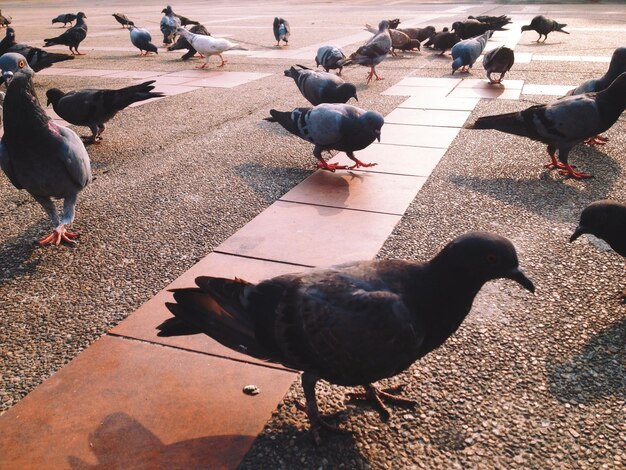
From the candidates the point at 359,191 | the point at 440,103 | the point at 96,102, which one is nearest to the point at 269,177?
the point at 359,191

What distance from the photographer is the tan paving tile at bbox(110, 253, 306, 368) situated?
2.91 metres

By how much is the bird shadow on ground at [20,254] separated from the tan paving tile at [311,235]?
4.86 ft

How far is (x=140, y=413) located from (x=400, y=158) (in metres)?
4.39

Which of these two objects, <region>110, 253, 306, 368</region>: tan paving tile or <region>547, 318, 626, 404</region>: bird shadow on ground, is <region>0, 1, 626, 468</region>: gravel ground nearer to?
<region>547, 318, 626, 404</region>: bird shadow on ground

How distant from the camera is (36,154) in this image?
13.5ft

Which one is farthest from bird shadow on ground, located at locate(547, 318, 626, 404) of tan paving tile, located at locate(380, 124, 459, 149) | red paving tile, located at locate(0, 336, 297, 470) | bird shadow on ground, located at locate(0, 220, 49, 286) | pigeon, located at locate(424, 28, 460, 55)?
pigeon, located at locate(424, 28, 460, 55)

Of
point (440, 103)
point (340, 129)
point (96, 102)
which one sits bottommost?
point (440, 103)

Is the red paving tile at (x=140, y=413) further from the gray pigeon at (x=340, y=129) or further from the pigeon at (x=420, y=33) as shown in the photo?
the pigeon at (x=420, y=33)

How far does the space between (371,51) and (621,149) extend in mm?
5668

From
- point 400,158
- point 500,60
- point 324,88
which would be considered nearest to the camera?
point 400,158

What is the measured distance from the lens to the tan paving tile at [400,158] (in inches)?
221

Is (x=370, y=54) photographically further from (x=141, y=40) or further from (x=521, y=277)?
(x=521, y=277)

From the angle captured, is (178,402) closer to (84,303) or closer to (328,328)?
(328,328)

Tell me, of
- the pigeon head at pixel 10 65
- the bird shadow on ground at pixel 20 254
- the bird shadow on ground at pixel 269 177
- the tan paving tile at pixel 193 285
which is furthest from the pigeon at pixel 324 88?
the bird shadow on ground at pixel 20 254
